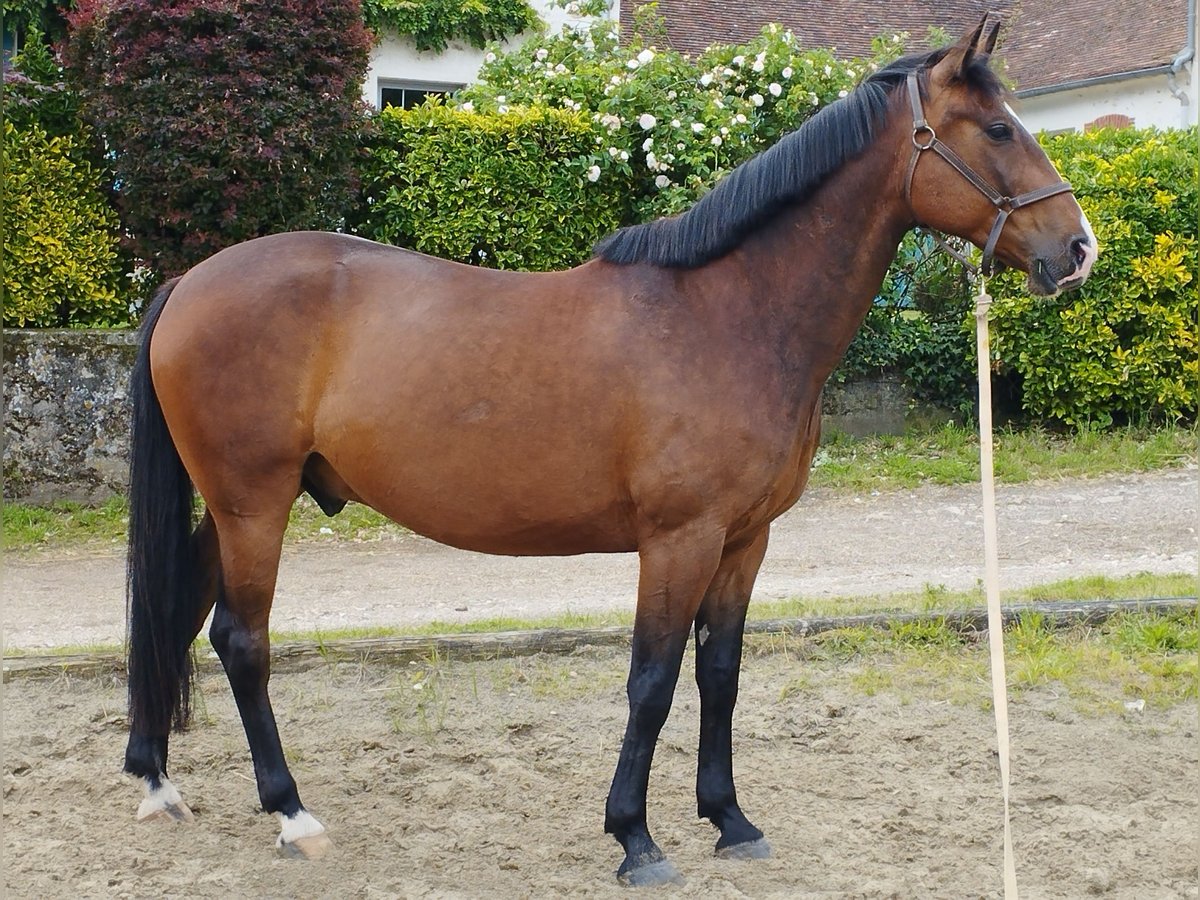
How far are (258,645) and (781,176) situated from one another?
2.19 metres

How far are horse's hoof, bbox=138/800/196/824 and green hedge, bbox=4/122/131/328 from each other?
514 cm

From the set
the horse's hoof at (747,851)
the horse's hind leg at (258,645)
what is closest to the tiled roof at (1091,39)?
the horse's hoof at (747,851)

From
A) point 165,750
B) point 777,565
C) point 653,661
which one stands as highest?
point 653,661

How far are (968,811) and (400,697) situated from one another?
2318mm

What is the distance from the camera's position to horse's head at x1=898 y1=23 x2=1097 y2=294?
316 centimetres

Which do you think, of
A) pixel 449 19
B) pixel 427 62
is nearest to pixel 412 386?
pixel 449 19

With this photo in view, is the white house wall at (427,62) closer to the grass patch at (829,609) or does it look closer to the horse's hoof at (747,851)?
the grass patch at (829,609)

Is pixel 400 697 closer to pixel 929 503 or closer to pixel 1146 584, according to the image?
pixel 1146 584

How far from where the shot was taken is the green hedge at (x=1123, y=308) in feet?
30.1

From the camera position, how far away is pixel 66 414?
7.91 metres

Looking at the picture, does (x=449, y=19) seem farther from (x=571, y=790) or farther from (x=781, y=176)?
(x=571, y=790)

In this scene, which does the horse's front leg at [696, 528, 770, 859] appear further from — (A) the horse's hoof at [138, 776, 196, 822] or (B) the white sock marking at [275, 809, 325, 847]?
(A) the horse's hoof at [138, 776, 196, 822]

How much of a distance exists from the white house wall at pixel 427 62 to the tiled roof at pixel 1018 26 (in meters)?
3.63

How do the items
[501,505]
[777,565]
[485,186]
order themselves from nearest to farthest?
[501,505] < [777,565] < [485,186]
